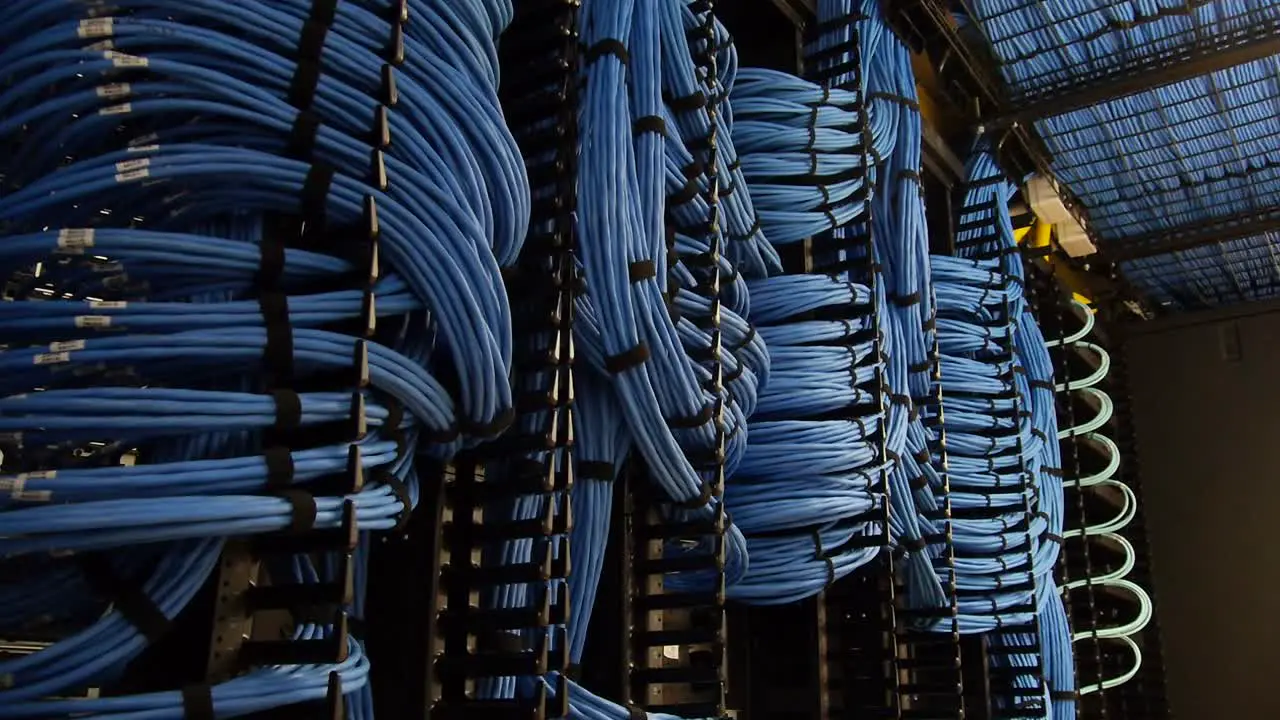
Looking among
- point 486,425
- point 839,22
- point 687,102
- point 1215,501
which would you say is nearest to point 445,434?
point 486,425

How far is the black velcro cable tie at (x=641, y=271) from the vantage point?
4.23ft

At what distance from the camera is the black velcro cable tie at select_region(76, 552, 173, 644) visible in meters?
0.85

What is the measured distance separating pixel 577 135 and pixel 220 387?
570 millimetres

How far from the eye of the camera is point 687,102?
151 centimetres

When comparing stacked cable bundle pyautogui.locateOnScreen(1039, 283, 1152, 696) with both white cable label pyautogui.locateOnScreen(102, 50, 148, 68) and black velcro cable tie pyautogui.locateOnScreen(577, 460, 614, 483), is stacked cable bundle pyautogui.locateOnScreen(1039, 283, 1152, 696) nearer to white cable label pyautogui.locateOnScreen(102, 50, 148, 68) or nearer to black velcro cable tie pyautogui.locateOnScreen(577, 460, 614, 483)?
A: black velcro cable tie pyautogui.locateOnScreen(577, 460, 614, 483)

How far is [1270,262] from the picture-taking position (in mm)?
3516

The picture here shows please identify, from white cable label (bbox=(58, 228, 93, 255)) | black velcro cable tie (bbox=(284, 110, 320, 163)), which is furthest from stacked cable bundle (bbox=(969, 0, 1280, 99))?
white cable label (bbox=(58, 228, 93, 255))

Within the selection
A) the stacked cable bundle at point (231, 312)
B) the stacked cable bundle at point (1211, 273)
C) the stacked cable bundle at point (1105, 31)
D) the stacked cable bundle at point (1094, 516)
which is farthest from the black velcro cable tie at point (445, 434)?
the stacked cable bundle at point (1211, 273)

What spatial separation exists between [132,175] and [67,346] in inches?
6.0

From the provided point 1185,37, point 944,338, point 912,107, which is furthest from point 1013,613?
point 1185,37

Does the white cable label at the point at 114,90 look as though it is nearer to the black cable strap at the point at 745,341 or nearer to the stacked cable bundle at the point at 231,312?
the stacked cable bundle at the point at 231,312

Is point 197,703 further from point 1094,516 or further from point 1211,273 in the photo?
point 1211,273

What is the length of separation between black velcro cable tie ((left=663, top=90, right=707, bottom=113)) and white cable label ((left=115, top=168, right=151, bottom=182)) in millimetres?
784

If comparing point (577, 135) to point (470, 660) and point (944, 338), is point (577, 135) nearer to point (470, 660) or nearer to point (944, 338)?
point (470, 660)
